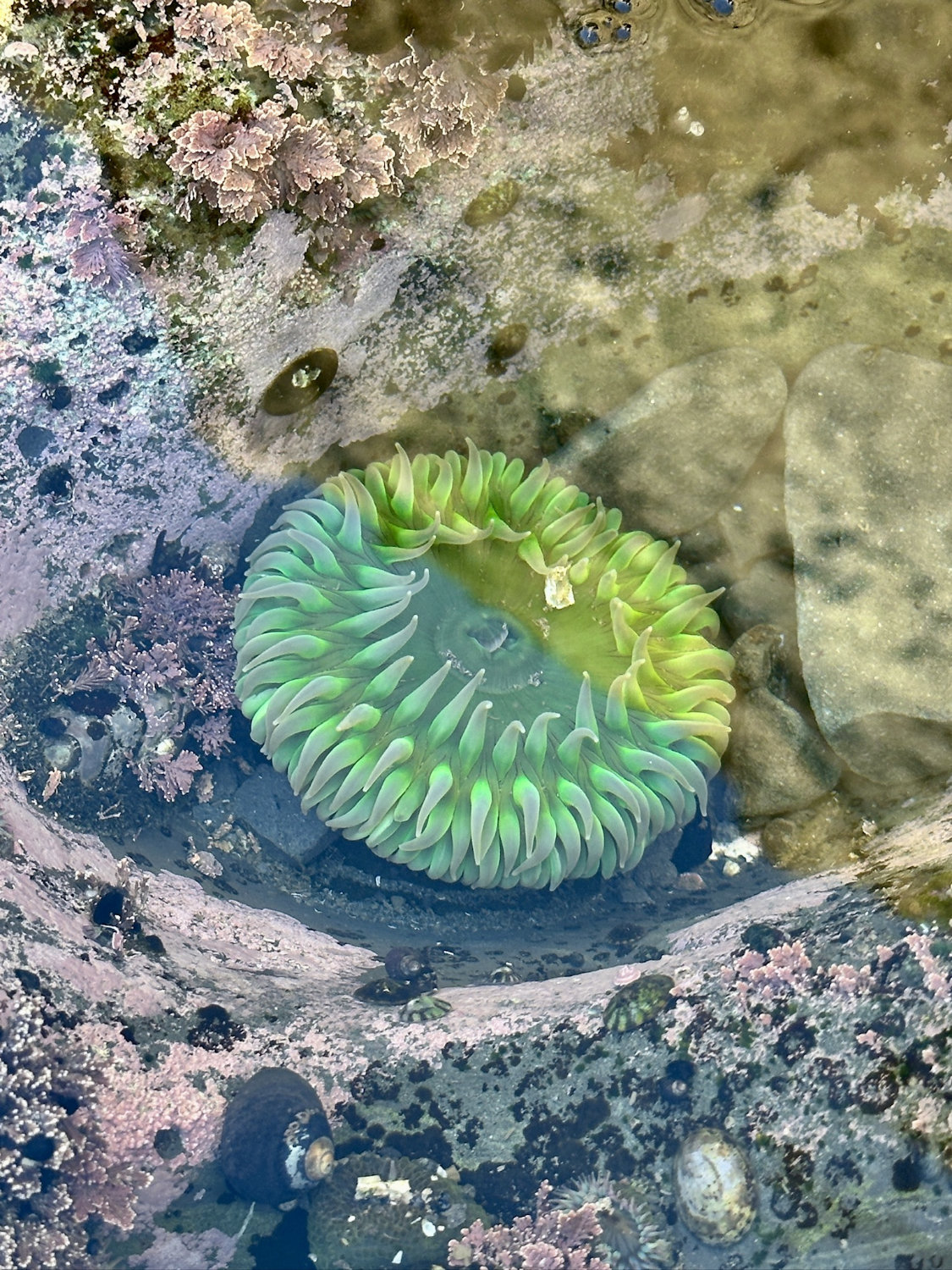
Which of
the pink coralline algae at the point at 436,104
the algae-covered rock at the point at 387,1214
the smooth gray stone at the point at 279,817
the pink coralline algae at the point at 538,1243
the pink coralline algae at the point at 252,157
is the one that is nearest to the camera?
the pink coralline algae at the point at 252,157

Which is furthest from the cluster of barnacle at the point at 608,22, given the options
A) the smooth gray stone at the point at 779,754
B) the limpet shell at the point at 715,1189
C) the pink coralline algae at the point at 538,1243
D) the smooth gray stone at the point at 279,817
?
the pink coralline algae at the point at 538,1243

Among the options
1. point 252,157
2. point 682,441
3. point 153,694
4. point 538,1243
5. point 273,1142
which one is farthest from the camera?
point 153,694

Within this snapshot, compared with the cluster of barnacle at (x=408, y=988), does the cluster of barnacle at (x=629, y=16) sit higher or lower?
higher

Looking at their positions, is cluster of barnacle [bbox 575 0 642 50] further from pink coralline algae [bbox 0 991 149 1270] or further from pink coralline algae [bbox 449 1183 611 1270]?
pink coralline algae [bbox 449 1183 611 1270]

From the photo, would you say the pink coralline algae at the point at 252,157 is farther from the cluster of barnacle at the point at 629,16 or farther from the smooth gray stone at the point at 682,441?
the smooth gray stone at the point at 682,441

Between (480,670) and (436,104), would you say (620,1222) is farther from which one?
(436,104)

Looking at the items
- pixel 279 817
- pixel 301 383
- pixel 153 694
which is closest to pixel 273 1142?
pixel 279 817
